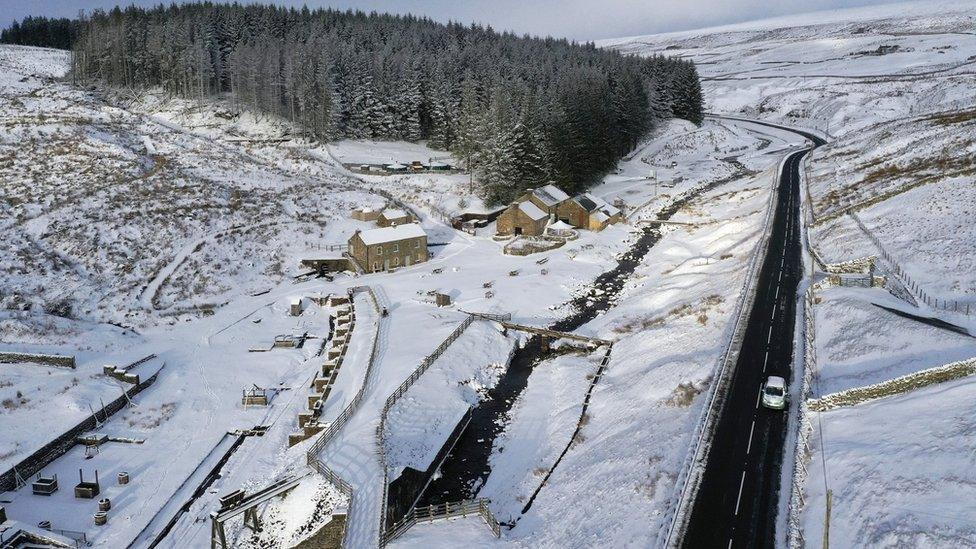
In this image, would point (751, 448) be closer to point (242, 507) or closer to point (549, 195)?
point (242, 507)

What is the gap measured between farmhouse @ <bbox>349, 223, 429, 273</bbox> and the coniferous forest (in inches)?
707

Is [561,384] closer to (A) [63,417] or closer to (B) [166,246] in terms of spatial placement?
(A) [63,417]

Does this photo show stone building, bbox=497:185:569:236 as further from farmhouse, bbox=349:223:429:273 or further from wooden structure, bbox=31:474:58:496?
wooden structure, bbox=31:474:58:496

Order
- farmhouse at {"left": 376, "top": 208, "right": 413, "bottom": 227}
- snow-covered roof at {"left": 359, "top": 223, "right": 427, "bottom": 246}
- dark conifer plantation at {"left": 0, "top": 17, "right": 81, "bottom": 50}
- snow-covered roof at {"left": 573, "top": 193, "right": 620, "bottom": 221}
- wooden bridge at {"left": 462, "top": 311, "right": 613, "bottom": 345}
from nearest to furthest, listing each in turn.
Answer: wooden bridge at {"left": 462, "top": 311, "right": 613, "bottom": 345} < snow-covered roof at {"left": 359, "top": 223, "right": 427, "bottom": 246} < farmhouse at {"left": 376, "top": 208, "right": 413, "bottom": 227} < snow-covered roof at {"left": 573, "top": 193, "right": 620, "bottom": 221} < dark conifer plantation at {"left": 0, "top": 17, "right": 81, "bottom": 50}

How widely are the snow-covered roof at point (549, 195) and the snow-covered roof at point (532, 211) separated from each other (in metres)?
1.47

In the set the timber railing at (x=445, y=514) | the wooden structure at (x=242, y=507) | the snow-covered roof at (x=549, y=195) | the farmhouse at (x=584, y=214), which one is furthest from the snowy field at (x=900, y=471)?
the snow-covered roof at (x=549, y=195)

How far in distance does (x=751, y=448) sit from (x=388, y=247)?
1639 inches

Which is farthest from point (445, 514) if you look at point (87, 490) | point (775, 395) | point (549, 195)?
point (549, 195)

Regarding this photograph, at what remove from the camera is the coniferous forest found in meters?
82.9

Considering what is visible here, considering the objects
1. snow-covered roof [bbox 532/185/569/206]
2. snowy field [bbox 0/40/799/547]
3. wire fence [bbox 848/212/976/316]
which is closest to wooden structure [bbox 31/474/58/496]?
snowy field [bbox 0/40/799/547]

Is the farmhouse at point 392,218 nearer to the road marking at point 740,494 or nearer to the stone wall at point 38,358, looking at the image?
the stone wall at point 38,358

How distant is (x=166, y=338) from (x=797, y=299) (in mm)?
43451

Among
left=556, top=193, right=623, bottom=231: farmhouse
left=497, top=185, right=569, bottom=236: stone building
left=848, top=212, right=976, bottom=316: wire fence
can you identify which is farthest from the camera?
left=556, top=193, right=623, bottom=231: farmhouse

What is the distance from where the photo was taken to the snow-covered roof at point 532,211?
70438 mm
